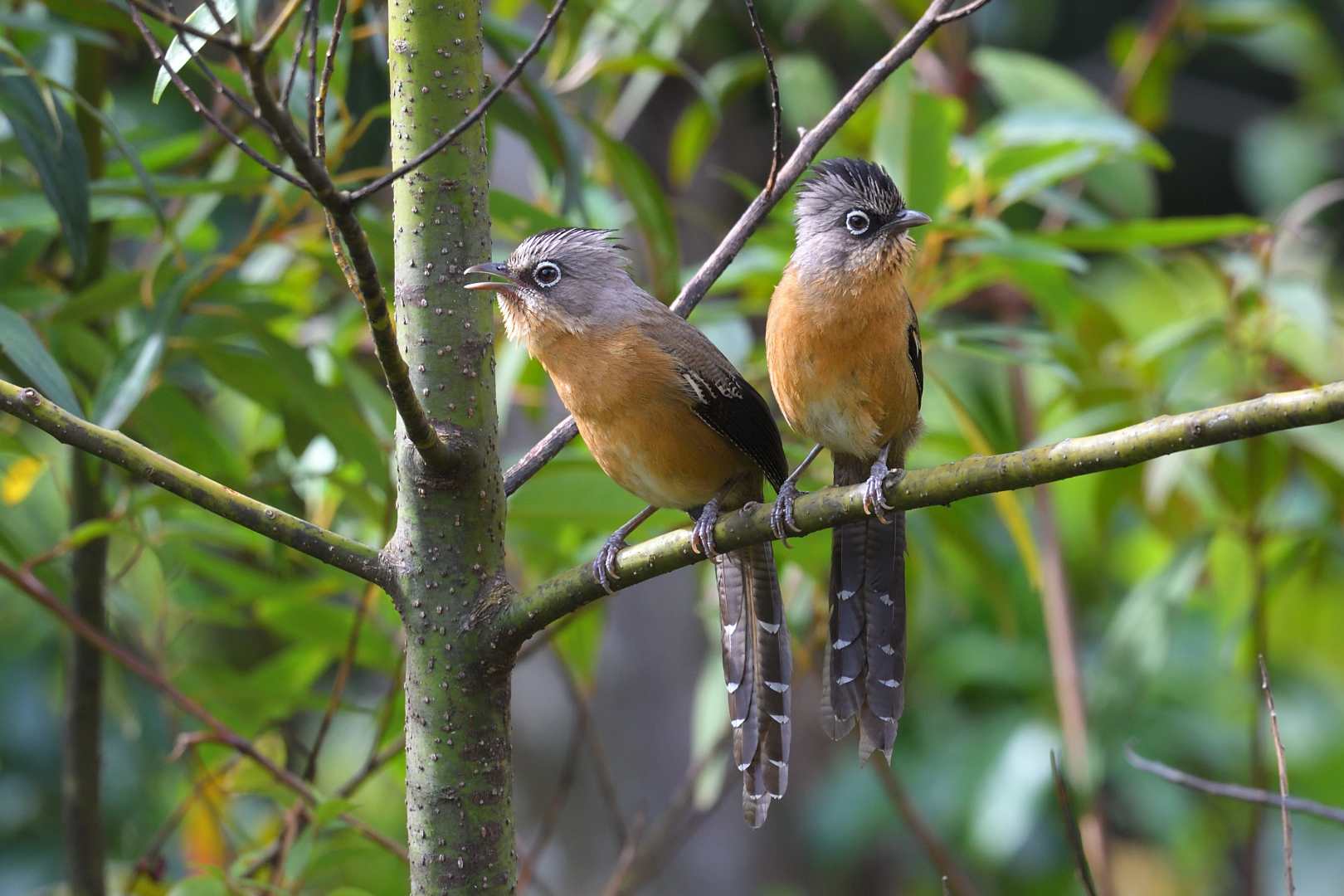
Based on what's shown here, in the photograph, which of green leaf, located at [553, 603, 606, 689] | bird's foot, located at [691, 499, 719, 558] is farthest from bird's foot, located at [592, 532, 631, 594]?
green leaf, located at [553, 603, 606, 689]

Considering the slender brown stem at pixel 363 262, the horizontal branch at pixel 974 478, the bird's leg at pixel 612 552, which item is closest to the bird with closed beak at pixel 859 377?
the bird's leg at pixel 612 552

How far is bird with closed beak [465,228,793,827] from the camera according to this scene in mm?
3270

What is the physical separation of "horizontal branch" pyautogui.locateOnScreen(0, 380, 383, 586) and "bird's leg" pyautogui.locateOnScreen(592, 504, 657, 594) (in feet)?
1.26

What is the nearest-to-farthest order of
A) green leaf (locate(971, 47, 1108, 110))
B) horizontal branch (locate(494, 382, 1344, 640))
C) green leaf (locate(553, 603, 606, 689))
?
1. horizontal branch (locate(494, 382, 1344, 640))
2. green leaf (locate(553, 603, 606, 689))
3. green leaf (locate(971, 47, 1108, 110))

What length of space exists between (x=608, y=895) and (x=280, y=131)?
2.63m

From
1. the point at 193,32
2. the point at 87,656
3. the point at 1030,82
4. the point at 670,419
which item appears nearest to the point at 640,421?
the point at 670,419

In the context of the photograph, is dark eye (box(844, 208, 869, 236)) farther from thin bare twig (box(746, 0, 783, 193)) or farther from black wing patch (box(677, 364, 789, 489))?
thin bare twig (box(746, 0, 783, 193))

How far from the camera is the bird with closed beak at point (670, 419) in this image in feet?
10.7

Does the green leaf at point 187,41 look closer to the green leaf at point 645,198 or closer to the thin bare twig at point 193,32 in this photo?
the thin bare twig at point 193,32

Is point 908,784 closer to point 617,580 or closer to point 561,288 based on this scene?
point 561,288

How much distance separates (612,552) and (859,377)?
85 cm

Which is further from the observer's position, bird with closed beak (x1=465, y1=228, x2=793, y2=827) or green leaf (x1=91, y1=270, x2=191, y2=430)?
bird with closed beak (x1=465, y1=228, x2=793, y2=827)

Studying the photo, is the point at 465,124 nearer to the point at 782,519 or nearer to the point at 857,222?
the point at 782,519

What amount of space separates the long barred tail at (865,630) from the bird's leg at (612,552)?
1.73 ft
